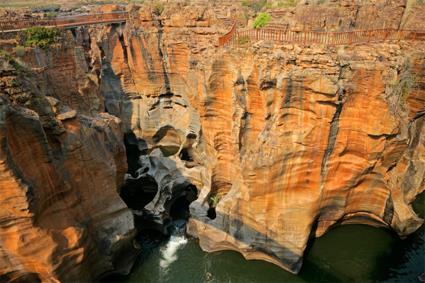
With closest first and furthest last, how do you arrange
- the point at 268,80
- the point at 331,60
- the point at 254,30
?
the point at 331,60, the point at 268,80, the point at 254,30

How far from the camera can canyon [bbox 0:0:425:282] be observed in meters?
9.30

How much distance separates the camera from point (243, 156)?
484 inches

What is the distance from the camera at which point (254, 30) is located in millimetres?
12273

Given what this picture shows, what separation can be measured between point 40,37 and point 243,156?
1229cm

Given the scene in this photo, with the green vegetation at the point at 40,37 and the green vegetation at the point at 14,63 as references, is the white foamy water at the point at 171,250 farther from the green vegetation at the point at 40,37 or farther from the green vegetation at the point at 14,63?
the green vegetation at the point at 40,37

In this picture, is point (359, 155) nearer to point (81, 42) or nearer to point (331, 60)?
point (331, 60)

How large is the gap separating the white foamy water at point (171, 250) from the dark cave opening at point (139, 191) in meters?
3.40

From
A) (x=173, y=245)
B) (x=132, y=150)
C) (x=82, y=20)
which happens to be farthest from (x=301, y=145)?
(x=82, y=20)

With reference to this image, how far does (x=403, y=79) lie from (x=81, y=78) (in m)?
15.7

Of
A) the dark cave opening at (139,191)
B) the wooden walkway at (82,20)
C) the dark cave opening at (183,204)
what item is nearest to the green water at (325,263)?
the dark cave opening at (183,204)

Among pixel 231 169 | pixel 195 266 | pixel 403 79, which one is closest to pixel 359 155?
pixel 403 79

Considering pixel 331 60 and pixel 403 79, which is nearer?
pixel 331 60

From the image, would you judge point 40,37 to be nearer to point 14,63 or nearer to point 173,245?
point 14,63

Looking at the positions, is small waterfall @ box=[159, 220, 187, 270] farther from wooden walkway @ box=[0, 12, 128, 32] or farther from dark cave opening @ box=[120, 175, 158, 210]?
wooden walkway @ box=[0, 12, 128, 32]
